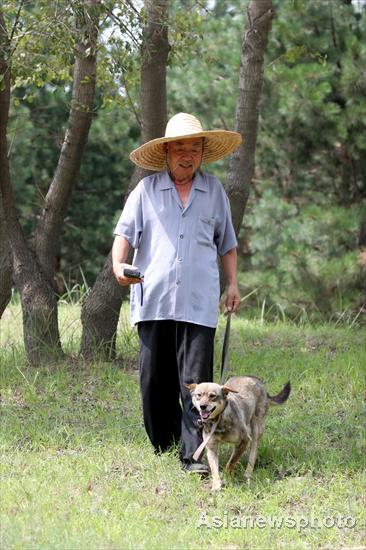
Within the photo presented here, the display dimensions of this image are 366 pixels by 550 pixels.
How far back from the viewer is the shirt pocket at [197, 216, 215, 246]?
221 inches

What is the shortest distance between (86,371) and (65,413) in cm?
111

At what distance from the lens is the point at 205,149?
236 inches

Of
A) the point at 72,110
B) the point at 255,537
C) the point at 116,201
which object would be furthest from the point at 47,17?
the point at 116,201

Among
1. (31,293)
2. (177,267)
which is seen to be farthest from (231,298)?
(31,293)

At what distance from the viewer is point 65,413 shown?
276 inches

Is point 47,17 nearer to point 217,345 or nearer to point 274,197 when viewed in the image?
point 217,345

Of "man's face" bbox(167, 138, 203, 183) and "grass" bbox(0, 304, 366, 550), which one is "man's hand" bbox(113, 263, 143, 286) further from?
"grass" bbox(0, 304, 366, 550)

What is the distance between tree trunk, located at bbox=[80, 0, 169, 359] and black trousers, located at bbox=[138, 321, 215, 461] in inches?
95.7

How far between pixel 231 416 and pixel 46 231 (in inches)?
144

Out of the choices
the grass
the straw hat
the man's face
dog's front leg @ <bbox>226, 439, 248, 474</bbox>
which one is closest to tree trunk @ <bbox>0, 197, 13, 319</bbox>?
the grass

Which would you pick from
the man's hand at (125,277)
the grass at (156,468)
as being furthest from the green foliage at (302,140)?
the man's hand at (125,277)

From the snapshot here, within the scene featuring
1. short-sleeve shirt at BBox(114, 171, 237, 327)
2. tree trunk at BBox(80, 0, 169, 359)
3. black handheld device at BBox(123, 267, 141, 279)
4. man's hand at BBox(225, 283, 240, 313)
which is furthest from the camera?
tree trunk at BBox(80, 0, 169, 359)

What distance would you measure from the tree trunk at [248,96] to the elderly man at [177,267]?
2694 millimetres

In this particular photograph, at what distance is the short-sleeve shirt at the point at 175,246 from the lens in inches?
219
